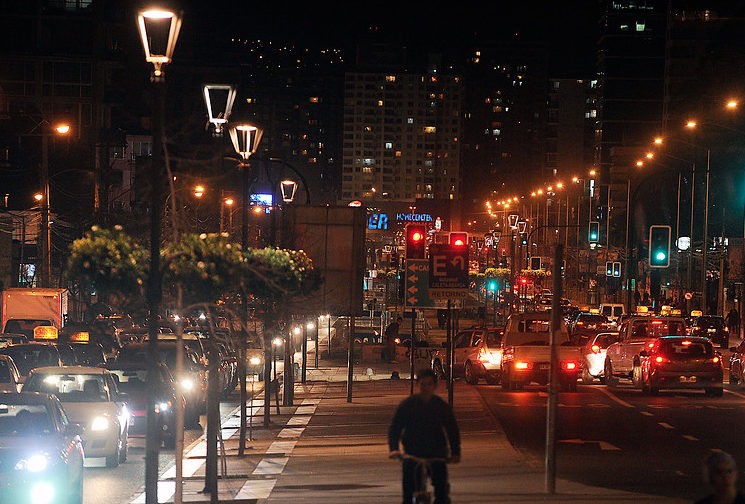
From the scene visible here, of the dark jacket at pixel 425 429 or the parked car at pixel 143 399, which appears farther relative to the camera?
the parked car at pixel 143 399

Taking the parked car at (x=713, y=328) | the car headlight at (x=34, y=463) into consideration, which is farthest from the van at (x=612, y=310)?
the car headlight at (x=34, y=463)

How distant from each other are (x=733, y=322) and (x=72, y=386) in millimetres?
57266

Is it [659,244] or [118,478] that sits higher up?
[659,244]

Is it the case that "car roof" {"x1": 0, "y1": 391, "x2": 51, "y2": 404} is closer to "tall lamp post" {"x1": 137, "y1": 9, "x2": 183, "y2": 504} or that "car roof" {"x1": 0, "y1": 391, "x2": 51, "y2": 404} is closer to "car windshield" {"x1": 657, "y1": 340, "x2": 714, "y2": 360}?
"tall lamp post" {"x1": 137, "y1": 9, "x2": 183, "y2": 504}

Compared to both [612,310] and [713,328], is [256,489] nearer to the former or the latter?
[713,328]

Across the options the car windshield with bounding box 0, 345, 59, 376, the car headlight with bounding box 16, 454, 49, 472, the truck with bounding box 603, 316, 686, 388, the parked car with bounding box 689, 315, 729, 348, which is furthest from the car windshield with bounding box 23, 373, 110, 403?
the parked car with bounding box 689, 315, 729, 348

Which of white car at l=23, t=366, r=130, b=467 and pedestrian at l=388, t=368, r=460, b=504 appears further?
white car at l=23, t=366, r=130, b=467

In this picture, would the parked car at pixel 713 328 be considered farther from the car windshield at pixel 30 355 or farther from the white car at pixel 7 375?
the white car at pixel 7 375

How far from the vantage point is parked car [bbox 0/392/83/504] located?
12.2 m

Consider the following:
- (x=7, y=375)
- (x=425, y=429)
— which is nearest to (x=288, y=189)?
(x=7, y=375)

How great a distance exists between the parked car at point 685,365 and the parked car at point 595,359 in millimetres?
8149

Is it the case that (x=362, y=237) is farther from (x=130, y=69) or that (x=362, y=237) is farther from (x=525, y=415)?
(x=130, y=69)

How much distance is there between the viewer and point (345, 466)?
648 inches

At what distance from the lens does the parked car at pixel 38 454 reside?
12.2m
